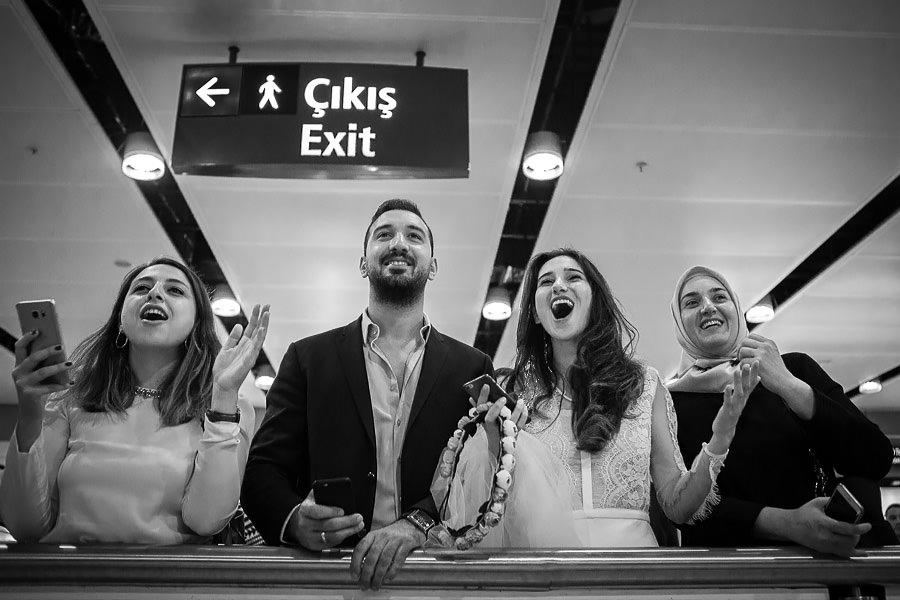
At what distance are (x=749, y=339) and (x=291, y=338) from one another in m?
6.72

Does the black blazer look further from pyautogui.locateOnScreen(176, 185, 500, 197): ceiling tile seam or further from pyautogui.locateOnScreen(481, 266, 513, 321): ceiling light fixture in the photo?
pyautogui.locateOnScreen(481, 266, 513, 321): ceiling light fixture

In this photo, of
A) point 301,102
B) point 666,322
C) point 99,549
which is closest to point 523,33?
point 301,102

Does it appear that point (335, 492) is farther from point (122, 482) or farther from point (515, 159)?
point (515, 159)

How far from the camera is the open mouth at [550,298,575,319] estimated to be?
2.47m

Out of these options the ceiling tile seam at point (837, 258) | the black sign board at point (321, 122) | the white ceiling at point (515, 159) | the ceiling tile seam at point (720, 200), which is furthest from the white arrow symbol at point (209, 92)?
the ceiling tile seam at point (837, 258)

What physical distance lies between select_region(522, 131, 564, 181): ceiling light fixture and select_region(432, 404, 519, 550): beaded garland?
273 centimetres

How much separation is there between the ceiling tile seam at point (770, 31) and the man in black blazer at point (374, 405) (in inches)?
76.2

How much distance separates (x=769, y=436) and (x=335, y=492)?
149 cm

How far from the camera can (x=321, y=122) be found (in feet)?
10.3

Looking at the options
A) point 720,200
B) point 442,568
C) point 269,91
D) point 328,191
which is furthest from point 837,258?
point 442,568

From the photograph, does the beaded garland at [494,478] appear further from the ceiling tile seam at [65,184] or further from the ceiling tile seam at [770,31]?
the ceiling tile seam at [65,184]

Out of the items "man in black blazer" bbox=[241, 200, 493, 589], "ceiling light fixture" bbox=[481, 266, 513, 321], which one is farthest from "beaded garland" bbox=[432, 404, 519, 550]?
"ceiling light fixture" bbox=[481, 266, 513, 321]

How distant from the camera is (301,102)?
3193mm

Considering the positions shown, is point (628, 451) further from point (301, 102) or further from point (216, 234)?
point (216, 234)
